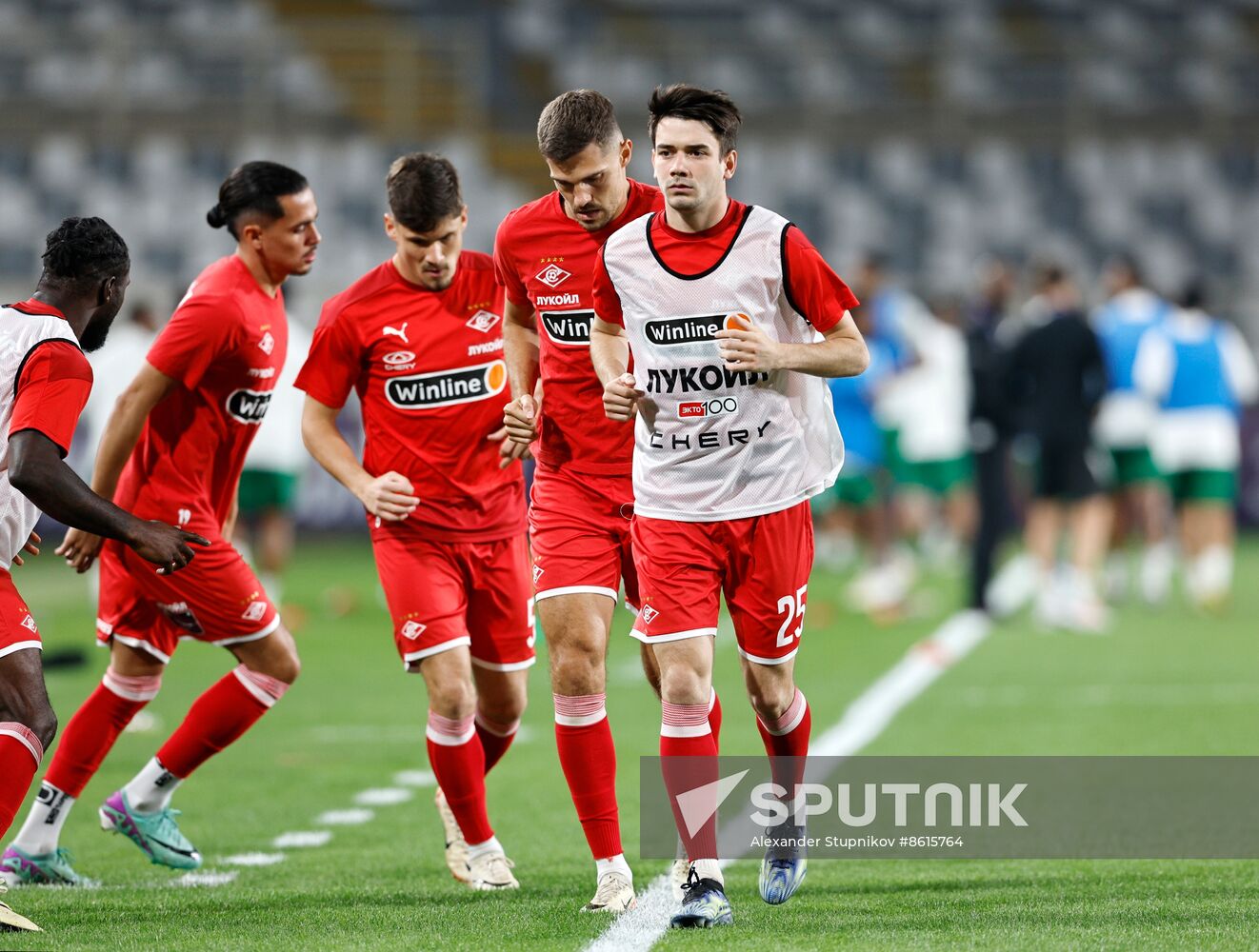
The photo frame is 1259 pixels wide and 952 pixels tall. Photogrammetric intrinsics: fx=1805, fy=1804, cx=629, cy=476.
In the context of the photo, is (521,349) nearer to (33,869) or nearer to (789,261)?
(789,261)

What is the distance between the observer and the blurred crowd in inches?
562

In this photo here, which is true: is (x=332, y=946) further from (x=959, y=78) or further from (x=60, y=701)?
(x=959, y=78)

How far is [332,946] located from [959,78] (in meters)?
22.5

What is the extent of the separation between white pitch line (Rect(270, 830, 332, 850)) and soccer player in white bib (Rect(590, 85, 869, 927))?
2.01 metres

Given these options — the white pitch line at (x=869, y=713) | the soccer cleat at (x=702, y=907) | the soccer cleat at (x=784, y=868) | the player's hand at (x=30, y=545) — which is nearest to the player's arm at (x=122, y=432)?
the player's hand at (x=30, y=545)

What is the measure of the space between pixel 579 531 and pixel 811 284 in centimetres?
108

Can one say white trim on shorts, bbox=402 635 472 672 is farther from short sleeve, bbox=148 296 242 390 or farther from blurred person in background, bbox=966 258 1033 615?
blurred person in background, bbox=966 258 1033 615

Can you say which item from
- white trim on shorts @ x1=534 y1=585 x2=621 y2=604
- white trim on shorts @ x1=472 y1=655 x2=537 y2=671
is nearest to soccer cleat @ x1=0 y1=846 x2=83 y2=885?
white trim on shorts @ x1=472 y1=655 x2=537 y2=671

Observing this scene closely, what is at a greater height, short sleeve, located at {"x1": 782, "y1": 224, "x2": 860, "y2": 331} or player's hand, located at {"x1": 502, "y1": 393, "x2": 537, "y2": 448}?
short sleeve, located at {"x1": 782, "y1": 224, "x2": 860, "y2": 331}

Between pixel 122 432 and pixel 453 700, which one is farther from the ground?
pixel 122 432

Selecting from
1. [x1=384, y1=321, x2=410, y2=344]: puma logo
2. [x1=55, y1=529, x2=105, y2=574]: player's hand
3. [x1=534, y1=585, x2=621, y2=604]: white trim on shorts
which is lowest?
[x1=534, y1=585, x2=621, y2=604]: white trim on shorts

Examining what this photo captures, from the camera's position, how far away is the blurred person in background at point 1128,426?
627 inches

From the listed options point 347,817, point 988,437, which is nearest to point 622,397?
point 347,817

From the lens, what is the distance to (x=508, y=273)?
574cm
